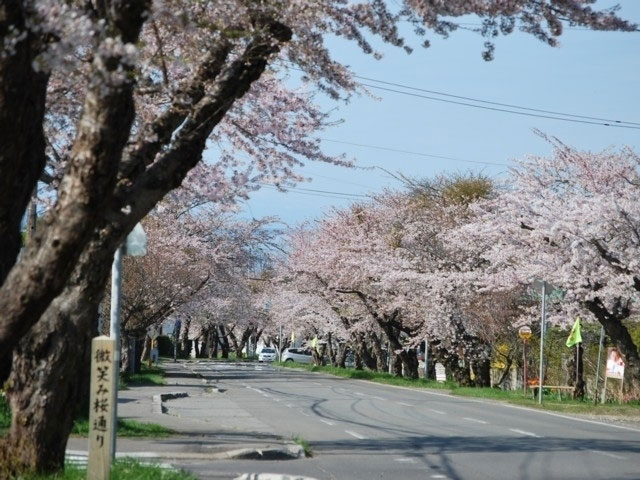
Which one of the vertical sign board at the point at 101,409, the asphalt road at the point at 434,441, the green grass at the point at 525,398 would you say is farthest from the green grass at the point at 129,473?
the green grass at the point at 525,398

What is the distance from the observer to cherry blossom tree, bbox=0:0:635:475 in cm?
672

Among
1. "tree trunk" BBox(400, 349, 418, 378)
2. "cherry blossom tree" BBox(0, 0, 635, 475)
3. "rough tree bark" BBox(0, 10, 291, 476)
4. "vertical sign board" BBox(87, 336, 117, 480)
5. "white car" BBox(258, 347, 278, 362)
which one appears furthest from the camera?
"white car" BBox(258, 347, 278, 362)

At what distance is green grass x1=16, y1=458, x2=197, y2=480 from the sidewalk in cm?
230

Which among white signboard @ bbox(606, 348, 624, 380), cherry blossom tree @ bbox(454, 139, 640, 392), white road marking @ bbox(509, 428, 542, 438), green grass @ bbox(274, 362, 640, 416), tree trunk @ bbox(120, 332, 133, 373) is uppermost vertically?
cherry blossom tree @ bbox(454, 139, 640, 392)

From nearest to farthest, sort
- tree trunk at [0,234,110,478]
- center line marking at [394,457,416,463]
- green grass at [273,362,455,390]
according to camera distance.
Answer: tree trunk at [0,234,110,478] < center line marking at [394,457,416,463] < green grass at [273,362,455,390]

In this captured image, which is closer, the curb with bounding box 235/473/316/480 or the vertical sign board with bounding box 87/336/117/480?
the vertical sign board with bounding box 87/336/117/480

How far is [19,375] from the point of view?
9898mm

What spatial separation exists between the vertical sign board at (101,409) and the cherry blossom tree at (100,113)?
625mm

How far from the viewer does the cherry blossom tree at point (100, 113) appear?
6.72 m

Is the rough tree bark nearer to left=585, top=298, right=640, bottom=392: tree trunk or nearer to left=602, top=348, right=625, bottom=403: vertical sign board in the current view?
left=585, top=298, right=640, bottom=392: tree trunk

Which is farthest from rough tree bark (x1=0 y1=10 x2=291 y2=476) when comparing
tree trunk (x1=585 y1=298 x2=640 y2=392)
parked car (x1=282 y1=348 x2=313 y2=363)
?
parked car (x1=282 y1=348 x2=313 y2=363)

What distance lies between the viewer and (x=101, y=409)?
29.8ft

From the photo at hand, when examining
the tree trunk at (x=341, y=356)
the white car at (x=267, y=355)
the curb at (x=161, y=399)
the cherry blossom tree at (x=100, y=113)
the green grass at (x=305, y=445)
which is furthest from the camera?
the white car at (x=267, y=355)

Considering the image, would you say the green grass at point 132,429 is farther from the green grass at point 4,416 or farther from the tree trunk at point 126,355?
the tree trunk at point 126,355
